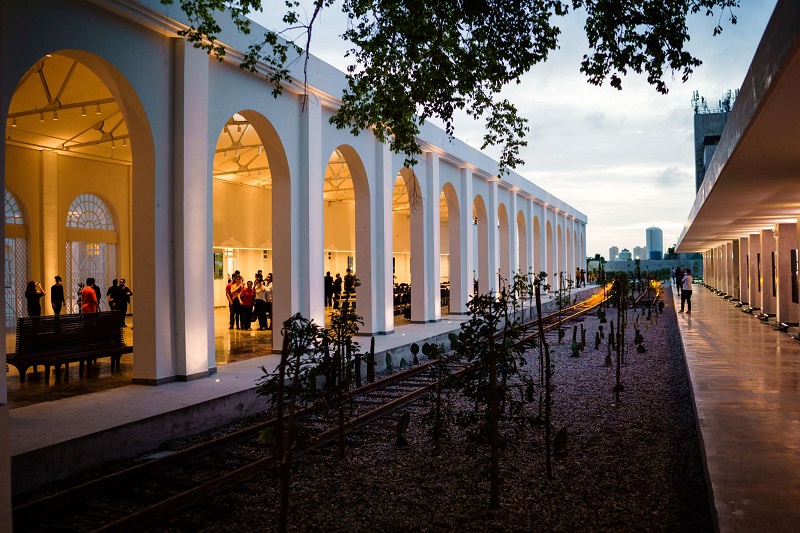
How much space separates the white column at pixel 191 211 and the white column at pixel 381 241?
→ 5931 mm

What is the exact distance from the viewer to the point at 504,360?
5914mm

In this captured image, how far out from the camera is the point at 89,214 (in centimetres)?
1950

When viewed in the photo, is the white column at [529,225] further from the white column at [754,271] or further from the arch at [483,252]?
the white column at [754,271]

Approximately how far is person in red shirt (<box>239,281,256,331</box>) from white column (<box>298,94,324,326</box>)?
15.6ft

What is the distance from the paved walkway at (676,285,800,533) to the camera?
4.39 metres

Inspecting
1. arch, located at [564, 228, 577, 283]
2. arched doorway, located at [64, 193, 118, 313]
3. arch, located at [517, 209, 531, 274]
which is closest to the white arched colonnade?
arched doorway, located at [64, 193, 118, 313]

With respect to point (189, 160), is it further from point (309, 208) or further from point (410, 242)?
point (410, 242)

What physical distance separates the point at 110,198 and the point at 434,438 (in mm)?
16743

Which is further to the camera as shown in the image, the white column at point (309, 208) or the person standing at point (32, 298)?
the person standing at point (32, 298)

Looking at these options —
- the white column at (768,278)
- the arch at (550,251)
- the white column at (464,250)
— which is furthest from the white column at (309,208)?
the arch at (550,251)

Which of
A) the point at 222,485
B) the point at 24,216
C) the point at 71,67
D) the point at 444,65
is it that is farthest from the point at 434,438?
the point at 24,216

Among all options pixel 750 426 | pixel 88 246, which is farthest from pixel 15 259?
pixel 750 426

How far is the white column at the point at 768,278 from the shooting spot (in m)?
18.8

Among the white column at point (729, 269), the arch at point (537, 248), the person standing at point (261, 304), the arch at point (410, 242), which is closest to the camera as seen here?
the arch at point (410, 242)
